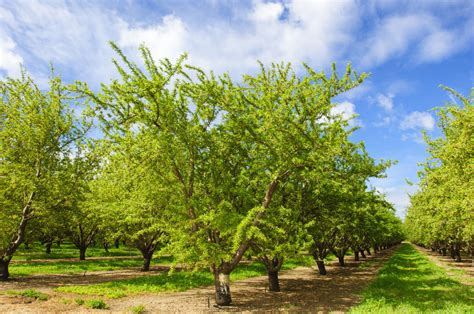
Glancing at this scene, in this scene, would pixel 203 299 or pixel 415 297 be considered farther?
pixel 415 297

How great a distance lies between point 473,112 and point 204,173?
42.9 ft

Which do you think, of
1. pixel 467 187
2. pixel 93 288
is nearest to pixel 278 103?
pixel 467 187

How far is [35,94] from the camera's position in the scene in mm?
25266

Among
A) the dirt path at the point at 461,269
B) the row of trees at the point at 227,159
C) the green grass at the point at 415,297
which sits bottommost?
the dirt path at the point at 461,269

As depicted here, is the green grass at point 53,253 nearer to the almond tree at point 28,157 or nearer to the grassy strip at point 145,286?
the almond tree at point 28,157

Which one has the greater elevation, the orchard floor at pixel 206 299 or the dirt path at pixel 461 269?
the orchard floor at pixel 206 299

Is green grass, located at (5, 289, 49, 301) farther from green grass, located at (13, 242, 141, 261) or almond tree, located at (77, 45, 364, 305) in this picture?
green grass, located at (13, 242, 141, 261)

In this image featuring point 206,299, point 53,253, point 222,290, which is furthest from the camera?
point 53,253

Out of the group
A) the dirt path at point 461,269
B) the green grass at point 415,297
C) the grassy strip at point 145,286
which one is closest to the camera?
the green grass at point 415,297

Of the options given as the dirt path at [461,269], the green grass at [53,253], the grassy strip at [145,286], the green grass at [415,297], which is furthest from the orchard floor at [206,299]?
the green grass at [53,253]

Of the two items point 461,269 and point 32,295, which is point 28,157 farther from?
point 461,269

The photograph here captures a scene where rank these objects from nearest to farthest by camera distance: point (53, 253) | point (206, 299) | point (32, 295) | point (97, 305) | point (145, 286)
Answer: point (97, 305), point (32, 295), point (206, 299), point (145, 286), point (53, 253)

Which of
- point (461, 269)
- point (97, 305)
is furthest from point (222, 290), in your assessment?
point (461, 269)

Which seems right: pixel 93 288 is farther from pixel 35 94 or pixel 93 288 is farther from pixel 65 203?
pixel 35 94
